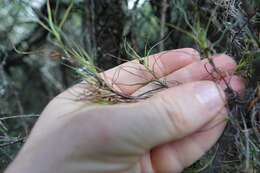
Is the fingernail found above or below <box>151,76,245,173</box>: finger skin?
above

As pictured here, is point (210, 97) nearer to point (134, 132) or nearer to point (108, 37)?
point (134, 132)

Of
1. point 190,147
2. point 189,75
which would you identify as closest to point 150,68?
point 189,75

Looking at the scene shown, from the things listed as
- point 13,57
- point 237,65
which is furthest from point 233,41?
point 13,57

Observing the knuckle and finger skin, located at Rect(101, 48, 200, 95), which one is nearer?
the knuckle

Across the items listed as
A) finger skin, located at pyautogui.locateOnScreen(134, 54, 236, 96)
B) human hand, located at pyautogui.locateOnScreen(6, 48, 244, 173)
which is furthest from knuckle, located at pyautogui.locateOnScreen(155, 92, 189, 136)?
finger skin, located at pyautogui.locateOnScreen(134, 54, 236, 96)

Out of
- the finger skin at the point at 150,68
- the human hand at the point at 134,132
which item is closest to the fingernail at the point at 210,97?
the human hand at the point at 134,132

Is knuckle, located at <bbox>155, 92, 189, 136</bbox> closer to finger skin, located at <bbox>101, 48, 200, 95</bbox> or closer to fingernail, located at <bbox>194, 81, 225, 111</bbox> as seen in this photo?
fingernail, located at <bbox>194, 81, 225, 111</bbox>
